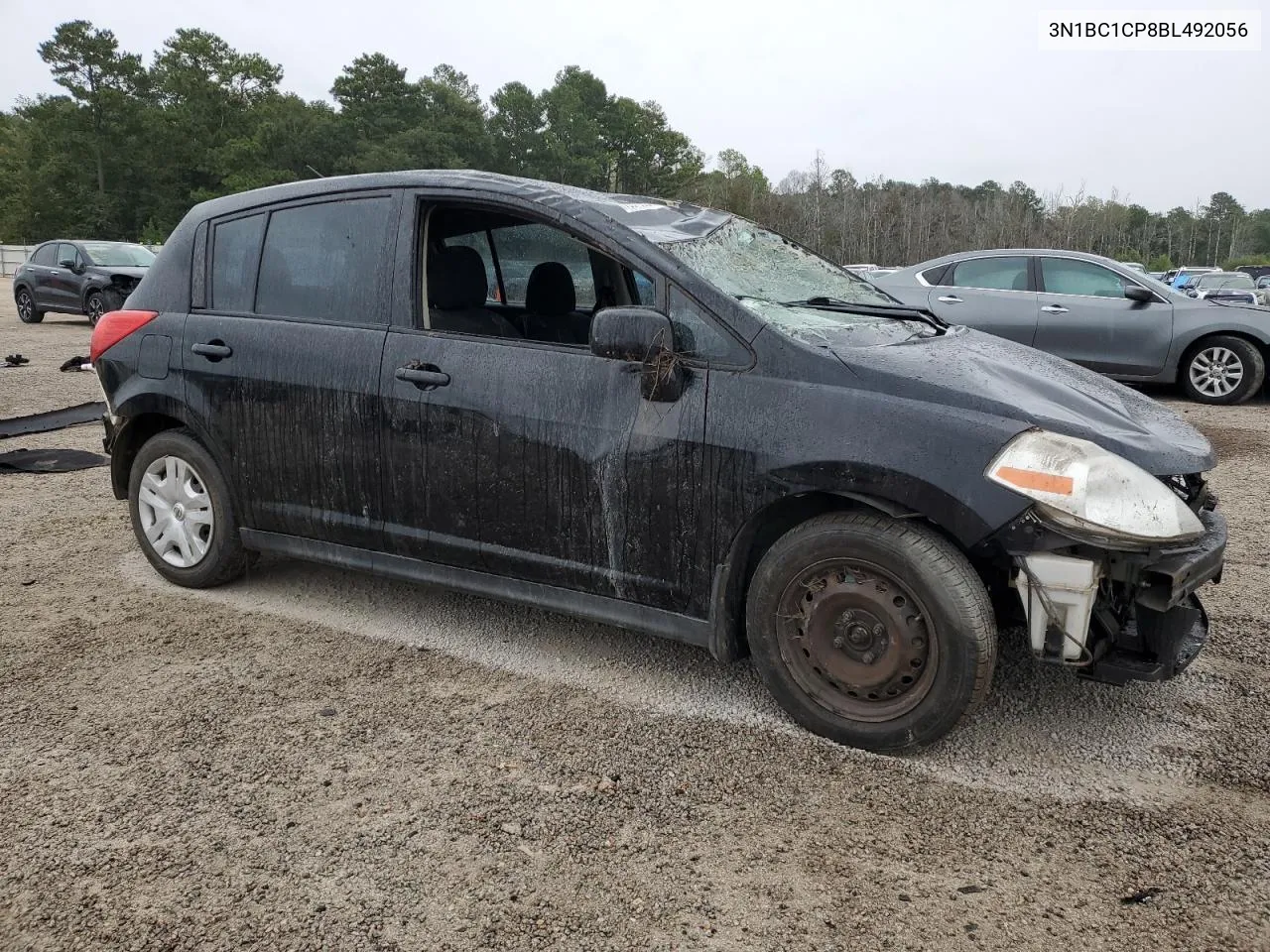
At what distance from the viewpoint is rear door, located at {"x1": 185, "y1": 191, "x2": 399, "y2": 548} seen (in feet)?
12.1

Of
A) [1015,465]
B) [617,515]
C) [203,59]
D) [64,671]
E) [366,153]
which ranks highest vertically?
[203,59]

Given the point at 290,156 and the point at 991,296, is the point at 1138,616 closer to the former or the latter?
the point at 991,296

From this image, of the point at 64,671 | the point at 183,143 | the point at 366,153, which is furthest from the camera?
the point at 183,143

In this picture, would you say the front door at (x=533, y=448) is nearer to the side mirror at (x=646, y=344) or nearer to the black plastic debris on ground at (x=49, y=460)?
the side mirror at (x=646, y=344)

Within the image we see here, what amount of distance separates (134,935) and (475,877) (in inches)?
29.4

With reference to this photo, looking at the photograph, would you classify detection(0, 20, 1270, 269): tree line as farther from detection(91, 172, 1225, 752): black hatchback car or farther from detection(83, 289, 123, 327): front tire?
detection(91, 172, 1225, 752): black hatchback car

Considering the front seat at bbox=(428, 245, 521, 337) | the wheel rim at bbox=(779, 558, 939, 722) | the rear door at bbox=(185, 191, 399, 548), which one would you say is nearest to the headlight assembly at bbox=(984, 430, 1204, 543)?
the wheel rim at bbox=(779, 558, 939, 722)

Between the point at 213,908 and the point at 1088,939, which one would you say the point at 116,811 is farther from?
the point at 1088,939

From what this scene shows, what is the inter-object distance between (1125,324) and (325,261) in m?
8.30

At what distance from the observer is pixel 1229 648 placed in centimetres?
370

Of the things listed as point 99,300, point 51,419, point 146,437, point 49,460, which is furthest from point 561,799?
point 99,300

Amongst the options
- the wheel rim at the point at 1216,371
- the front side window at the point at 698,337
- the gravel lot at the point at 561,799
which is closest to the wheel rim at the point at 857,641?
the gravel lot at the point at 561,799

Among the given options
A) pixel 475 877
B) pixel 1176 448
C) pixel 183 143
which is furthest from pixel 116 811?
pixel 183 143

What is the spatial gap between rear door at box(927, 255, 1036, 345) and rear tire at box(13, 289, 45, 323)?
1656 centimetres
